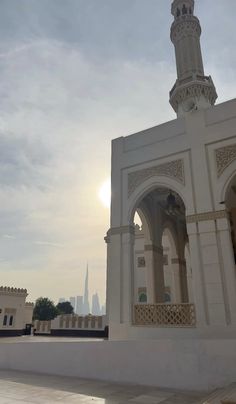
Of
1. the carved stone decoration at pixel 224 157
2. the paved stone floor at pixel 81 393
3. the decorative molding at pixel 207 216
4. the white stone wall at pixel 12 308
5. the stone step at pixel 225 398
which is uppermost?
the carved stone decoration at pixel 224 157

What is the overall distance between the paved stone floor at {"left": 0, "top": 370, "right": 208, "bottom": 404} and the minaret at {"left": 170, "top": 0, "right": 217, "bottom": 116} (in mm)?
11702

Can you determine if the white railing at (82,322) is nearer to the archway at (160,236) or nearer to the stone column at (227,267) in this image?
the archway at (160,236)

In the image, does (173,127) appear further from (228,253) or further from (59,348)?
(59,348)

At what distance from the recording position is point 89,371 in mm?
6258

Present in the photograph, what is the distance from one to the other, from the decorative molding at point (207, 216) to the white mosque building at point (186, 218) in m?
0.02

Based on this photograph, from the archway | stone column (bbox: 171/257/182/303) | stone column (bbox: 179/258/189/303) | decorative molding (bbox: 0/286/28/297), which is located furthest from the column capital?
decorative molding (bbox: 0/286/28/297)

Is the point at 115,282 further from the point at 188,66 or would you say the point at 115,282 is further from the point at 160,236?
the point at 188,66

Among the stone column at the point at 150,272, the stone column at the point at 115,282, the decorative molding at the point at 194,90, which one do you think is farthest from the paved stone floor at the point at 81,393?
the decorative molding at the point at 194,90

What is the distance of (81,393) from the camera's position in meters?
4.84

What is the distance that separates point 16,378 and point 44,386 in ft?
3.95

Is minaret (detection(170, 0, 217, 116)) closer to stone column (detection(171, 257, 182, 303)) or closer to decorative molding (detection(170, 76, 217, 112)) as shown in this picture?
Answer: decorative molding (detection(170, 76, 217, 112))

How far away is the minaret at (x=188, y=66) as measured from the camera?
14148mm

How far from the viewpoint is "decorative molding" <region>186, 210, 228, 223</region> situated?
23.9ft

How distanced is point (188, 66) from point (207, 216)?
33.0 ft
